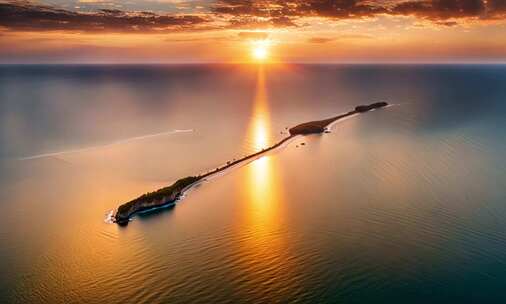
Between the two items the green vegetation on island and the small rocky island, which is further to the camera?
the small rocky island

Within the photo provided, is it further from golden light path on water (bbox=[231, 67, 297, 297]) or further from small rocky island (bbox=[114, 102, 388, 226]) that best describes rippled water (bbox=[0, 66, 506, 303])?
small rocky island (bbox=[114, 102, 388, 226])

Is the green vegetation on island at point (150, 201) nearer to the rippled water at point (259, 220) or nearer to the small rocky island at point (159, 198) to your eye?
the small rocky island at point (159, 198)

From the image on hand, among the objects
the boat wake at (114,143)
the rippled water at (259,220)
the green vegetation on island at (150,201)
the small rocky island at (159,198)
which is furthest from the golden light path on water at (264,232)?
the boat wake at (114,143)

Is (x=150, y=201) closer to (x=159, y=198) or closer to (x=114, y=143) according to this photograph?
(x=159, y=198)

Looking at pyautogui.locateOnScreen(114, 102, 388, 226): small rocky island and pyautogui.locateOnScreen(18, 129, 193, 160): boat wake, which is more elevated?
pyautogui.locateOnScreen(114, 102, 388, 226): small rocky island

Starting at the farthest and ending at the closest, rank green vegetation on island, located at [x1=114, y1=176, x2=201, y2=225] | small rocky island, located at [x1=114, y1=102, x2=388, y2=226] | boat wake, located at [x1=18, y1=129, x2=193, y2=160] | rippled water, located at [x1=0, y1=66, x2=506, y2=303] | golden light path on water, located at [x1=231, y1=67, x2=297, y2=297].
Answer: boat wake, located at [x1=18, y1=129, x2=193, y2=160]
small rocky island, located at [x1=114, y1=102, x2=388, y2=226]
green vegetation on island, located at [x1=114, y1=176, x2=201, y2=225]
golden light path on water, located at [x1=231, y1=67, x2=297, y2=297]
rippled water, located at [x1=0, y1=66, x2=506, y2=303]

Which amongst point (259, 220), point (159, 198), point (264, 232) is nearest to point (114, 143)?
point (159, 198)

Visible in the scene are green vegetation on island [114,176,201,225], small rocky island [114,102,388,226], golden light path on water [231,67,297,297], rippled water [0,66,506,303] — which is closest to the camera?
rippled water [0,66,506,303]

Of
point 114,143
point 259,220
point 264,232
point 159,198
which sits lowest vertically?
point 114,143

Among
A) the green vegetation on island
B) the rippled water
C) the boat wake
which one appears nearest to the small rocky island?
the green vegetation on island
